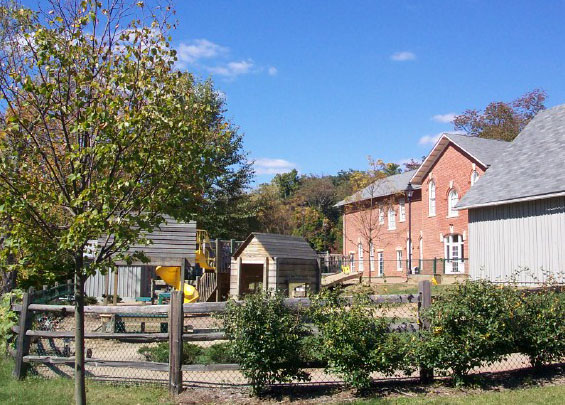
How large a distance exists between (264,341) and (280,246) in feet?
42.1

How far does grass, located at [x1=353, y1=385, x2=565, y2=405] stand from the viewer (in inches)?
311

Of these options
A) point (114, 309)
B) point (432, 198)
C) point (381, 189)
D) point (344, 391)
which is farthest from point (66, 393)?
point (381, 189)

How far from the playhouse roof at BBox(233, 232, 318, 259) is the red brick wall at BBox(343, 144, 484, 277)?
14744 mm

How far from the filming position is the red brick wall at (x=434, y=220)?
113 feet

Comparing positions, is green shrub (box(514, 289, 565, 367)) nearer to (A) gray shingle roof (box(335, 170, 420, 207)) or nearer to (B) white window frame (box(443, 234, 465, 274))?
(B) white window frame (box(443, 234, 465, 274))

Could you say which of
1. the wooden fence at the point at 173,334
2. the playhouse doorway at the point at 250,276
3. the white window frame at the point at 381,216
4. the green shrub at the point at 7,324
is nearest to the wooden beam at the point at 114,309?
the wooden fence at the point at 173,334

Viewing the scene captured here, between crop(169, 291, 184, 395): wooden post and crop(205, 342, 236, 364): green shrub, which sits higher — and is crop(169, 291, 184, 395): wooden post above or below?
above

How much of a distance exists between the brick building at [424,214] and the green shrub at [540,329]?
23429 millimetres

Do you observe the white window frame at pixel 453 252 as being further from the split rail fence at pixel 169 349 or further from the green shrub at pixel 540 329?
the green shrub at pixel 540 329

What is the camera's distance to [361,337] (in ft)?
27.9

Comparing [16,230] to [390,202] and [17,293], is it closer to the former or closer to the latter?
[17,293]

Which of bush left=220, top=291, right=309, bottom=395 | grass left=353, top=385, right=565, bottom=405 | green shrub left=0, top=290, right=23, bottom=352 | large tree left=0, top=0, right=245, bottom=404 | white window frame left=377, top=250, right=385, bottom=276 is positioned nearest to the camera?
large tree left=0, top=0, right=245, bottom=404

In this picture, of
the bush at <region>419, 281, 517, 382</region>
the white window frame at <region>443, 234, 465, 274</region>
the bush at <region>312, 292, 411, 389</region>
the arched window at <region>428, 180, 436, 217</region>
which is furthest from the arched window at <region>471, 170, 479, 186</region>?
the bush at <region>312, 292, 411, 389</region>

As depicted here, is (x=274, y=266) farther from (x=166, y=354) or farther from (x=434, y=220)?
(x=434, y=220)
